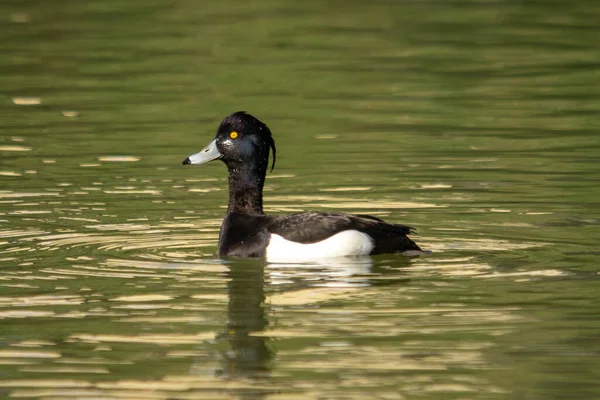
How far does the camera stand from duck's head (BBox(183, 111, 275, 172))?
41.5 feet

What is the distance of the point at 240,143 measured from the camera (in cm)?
1269

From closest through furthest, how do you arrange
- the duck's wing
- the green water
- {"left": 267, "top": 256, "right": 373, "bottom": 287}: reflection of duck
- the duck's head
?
the green water → {"left": 267, "top": 256, "right": 373, "bottom": 287}: reflection of duck → the duck's wing → the duck's head

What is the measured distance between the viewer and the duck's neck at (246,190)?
12.7 m

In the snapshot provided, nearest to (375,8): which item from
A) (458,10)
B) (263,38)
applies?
(458,10)

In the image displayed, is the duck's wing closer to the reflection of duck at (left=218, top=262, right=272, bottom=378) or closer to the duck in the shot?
the duck

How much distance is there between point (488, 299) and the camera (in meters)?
10.3

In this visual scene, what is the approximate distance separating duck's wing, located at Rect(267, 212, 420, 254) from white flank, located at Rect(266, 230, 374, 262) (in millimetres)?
40

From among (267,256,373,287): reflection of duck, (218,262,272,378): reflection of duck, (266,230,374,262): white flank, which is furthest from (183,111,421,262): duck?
(218,262,272,378): reflection of duck

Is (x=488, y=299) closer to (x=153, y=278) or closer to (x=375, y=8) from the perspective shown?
(x=153, y=278)

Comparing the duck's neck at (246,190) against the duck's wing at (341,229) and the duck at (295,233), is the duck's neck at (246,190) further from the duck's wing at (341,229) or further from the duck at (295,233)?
the duck's wing at (341,229)

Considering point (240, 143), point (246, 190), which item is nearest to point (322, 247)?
point (246, 190)

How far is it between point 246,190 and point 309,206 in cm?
151

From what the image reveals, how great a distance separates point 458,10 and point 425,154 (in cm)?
1375

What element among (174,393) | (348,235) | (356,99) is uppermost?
(356,99)
